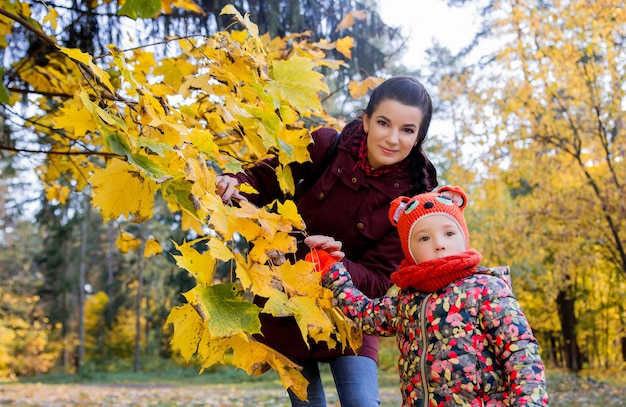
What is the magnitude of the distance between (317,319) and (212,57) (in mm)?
729

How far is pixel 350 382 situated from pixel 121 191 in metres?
0.94

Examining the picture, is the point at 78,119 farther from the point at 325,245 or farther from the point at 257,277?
the point at 325,245

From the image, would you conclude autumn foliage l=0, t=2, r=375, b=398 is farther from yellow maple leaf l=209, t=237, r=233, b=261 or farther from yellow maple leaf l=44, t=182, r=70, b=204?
yellow maple leaf l=44, t=182, r=70, b=204

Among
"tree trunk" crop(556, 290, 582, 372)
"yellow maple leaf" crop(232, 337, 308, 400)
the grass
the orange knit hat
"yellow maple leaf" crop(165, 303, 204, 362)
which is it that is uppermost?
the orange knit hat

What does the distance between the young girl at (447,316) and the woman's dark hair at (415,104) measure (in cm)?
18

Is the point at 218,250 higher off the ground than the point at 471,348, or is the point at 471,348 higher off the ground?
the point at 218,250

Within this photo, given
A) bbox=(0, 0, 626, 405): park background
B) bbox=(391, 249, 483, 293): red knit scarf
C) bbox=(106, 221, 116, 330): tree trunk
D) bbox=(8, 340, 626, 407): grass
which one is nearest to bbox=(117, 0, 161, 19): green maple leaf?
bbox=(0, 0, 626, 405): park background

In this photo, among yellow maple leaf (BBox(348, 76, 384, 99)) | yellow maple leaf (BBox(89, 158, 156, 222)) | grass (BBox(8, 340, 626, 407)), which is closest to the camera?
yellow maple leaf (BBox(89, 158, 156, 222))

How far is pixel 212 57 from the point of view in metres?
1.54

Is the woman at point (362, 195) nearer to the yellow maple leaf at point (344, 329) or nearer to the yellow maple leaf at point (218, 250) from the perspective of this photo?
the yellow maple leaf at point (344, 329)

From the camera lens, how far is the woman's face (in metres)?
1.79

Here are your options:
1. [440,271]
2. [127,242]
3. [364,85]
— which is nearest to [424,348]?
[440,271]

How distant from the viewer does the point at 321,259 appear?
1719 mm

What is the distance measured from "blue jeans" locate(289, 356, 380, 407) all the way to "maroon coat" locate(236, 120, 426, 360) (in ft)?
0.20
